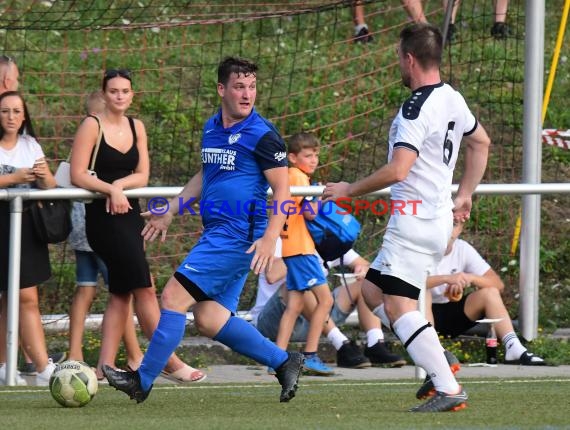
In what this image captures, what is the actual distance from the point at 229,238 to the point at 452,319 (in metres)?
3.36

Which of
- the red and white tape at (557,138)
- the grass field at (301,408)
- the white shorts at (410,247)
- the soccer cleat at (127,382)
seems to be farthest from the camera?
the red and white tape at (557,138)

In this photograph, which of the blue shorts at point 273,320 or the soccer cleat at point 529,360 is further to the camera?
the blue shorts at point 273,320

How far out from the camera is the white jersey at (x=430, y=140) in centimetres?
635

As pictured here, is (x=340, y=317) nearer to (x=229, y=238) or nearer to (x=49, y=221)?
(x=49, y=221)

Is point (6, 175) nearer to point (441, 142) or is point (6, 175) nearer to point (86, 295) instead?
point (86, 295)

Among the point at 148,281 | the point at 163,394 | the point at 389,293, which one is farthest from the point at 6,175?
the point at 389,293

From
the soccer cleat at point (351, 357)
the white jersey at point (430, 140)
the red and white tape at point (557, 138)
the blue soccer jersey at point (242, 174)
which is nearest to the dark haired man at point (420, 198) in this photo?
the white jersey at point (430, 140)

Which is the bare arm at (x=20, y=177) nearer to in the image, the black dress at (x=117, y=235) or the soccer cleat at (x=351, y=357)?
the black dress at (x=117, y=235)

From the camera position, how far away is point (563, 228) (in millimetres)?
12430

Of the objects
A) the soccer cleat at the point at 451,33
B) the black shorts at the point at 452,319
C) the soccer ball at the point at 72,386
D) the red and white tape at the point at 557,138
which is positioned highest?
the soccer cleat at the point at 451,33

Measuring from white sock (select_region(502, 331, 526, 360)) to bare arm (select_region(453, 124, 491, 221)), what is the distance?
8.73 feet

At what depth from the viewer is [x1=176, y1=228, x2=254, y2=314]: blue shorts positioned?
681 centimetres

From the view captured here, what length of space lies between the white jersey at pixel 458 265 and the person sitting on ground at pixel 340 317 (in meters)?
0.53

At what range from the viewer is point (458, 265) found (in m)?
9.94
